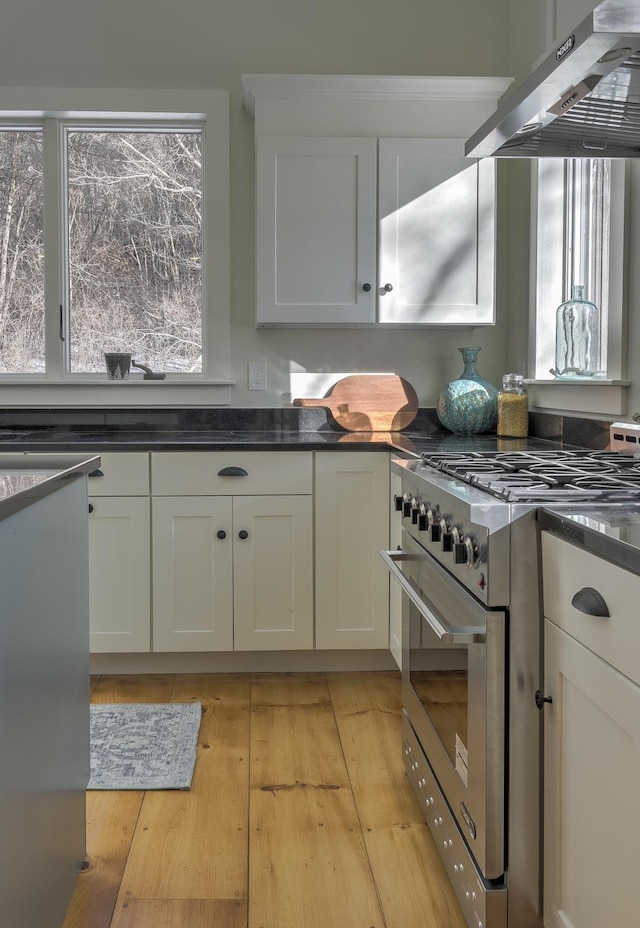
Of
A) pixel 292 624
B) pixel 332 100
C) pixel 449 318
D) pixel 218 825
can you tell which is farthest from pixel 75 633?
pixel 332 100

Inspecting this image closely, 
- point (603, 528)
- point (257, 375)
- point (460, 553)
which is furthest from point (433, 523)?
point (257, 375)

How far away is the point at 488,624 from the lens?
154 centimetres

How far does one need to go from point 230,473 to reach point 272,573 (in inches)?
15.6

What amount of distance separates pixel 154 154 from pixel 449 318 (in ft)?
→ 4.76

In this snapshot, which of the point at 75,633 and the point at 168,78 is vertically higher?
the point at 168,78

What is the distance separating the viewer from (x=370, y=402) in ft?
12.1

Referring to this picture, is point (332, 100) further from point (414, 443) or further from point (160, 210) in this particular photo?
point (414, 443)

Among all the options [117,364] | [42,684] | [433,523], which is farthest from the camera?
[117,364]

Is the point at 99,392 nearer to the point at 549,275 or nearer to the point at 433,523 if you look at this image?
the point at 549,275

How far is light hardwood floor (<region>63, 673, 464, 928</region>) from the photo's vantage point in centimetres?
184

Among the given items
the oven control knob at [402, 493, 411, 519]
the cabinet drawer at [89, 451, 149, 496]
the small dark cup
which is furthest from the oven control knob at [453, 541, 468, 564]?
the small dark cup

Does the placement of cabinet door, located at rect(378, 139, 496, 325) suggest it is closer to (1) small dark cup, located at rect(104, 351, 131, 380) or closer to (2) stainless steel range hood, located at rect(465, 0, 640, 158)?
(1) small dark cup, located at rect(104, 351, 131, 380)

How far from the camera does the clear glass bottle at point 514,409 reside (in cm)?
332

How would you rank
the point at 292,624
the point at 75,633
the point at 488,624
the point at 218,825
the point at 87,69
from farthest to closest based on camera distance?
the point at 87,69, the point at 292,624, the point at 218,825, the point at 75,633, the point at 488,624
